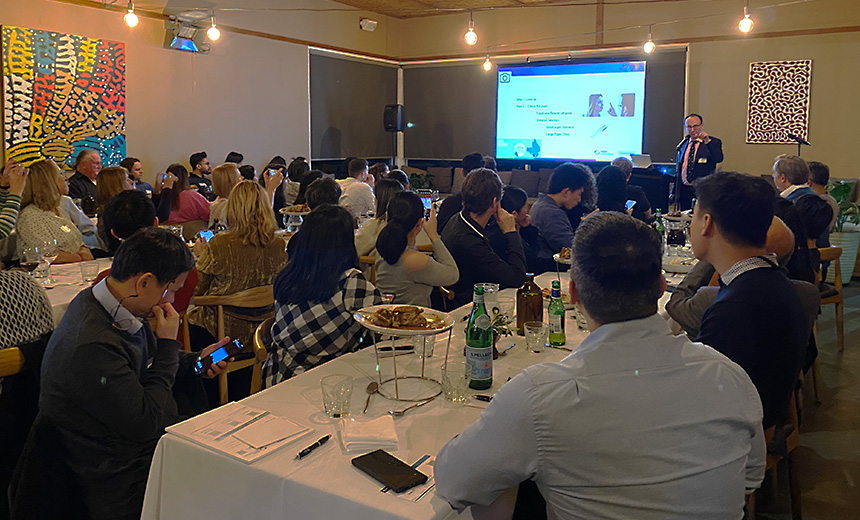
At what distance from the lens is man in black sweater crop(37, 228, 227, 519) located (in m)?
1.93

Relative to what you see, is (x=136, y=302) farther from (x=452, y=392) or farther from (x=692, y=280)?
(x=692, y=280)

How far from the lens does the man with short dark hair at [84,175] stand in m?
7.25

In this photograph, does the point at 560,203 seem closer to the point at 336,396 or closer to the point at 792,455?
the point at 792,455

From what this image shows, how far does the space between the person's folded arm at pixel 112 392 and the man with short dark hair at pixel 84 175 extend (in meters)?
5.91

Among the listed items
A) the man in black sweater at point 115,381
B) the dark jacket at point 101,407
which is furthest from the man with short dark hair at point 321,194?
the dark jacket at point 101,407

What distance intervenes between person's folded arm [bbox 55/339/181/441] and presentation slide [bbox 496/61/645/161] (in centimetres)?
930

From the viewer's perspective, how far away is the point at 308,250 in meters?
2.53

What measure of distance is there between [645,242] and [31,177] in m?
4.36

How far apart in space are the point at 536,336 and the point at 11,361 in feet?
5.97

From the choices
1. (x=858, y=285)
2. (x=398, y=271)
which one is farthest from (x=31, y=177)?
(x=858, y=285)

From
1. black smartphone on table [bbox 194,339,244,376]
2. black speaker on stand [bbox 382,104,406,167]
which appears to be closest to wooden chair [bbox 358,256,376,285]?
black smartphone on table [bbox 194,339,244,376]

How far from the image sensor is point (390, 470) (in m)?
1.59

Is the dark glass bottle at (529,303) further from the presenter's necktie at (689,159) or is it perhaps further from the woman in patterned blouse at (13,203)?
the presenter's necktie at (689,159)

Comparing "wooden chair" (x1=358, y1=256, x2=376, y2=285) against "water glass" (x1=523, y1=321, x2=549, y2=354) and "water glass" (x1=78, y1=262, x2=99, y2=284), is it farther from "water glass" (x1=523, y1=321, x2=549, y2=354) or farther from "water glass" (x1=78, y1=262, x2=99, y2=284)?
"water glass" (x1=523, y1=321, x2=549, y2=354)
